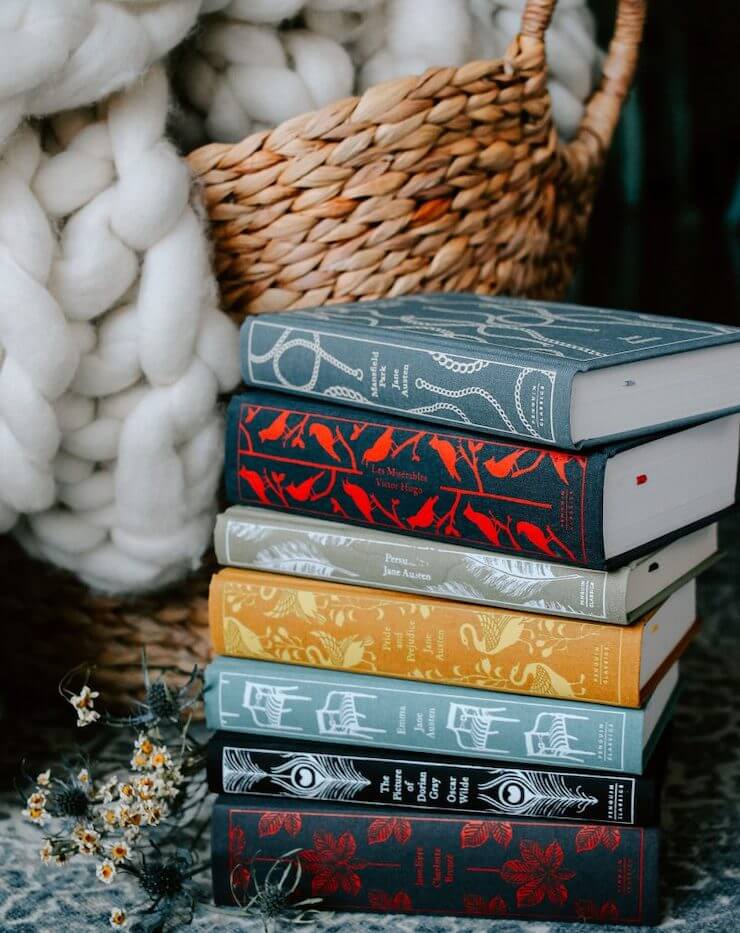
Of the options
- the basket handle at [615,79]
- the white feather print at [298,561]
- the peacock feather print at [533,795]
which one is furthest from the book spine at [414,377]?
the basket handle at [615,79]

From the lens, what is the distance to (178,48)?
82cm

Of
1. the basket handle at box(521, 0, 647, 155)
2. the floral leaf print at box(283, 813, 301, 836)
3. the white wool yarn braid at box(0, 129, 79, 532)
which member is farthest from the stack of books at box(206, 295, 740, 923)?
the basket handle at box(521, 0, 647, 155)

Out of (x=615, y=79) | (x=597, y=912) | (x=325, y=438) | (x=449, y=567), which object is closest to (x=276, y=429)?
(x=325, y=438)

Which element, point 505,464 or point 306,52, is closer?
point 505,464

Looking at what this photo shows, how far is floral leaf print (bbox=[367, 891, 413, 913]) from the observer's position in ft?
2.34

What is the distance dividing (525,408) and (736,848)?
0.34 metres

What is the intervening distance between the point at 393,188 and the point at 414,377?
19 cm

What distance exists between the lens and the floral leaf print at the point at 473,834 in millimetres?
702

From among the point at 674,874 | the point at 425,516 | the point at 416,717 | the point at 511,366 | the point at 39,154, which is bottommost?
the point at 674,874

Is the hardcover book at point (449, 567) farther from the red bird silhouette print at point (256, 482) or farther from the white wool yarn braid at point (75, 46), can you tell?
the white wool yarn braid at point (75, 46)

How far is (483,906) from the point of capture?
2.31ft

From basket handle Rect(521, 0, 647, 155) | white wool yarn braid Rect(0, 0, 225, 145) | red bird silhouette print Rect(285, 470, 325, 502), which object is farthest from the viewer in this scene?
basket handle Rect(521, 0, 647, 155)

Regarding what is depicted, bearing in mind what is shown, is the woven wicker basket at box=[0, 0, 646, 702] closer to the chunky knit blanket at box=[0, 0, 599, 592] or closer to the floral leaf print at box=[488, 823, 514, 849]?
the chunky knit blanket at box=[0, 0, 599, 592]

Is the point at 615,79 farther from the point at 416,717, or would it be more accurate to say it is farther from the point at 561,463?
the point at 416,717
